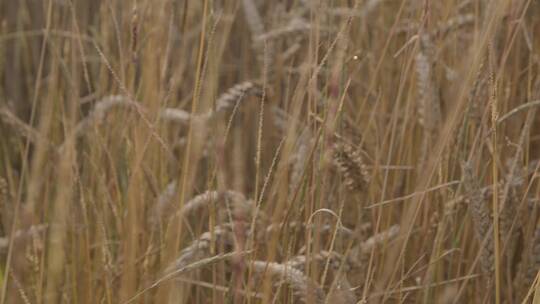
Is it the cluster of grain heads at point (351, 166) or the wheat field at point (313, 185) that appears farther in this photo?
the cluster of grain heads at point (351, 166)

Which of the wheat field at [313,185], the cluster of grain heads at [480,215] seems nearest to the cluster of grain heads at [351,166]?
the wheat field at [313,185]

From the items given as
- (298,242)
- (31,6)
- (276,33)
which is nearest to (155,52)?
(276,33)

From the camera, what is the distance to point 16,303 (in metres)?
1.22

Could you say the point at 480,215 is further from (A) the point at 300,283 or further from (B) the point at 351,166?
(A) the point at 300,283

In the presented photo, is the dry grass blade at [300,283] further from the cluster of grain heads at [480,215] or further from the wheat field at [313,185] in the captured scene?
the cluster of grain heads at [480,215]

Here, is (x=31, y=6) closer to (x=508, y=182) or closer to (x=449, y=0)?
(x=449, y=0)

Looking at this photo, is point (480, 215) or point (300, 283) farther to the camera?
point (480, 215)

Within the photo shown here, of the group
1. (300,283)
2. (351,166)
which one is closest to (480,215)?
(351,166)

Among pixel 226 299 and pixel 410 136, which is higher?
pixel 410 136

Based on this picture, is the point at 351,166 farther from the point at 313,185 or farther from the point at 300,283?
the point at 300,283

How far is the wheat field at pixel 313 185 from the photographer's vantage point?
0.97 meters

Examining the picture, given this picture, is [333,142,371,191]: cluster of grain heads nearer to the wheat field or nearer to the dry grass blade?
the wheat field

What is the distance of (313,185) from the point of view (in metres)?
1.02

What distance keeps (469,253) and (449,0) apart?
0.32m
